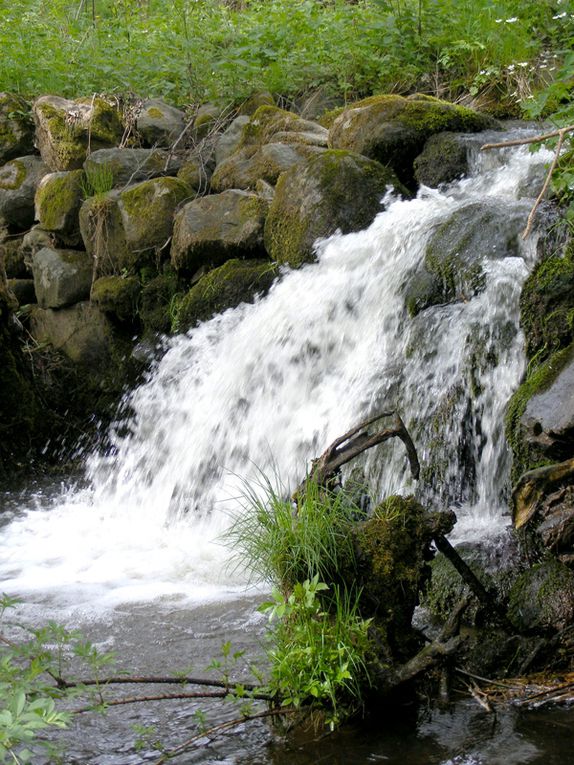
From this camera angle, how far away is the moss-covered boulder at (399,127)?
305 inches

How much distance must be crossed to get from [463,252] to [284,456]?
5.75 feet

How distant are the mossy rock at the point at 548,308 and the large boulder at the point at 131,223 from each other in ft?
14.1

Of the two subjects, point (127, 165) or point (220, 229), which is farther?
point (127, 165)

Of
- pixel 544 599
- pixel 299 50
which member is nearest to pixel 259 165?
pixel 299 50

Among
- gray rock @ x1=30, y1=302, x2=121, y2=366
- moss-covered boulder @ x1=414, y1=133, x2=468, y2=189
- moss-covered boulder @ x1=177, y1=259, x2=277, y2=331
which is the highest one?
moss-covered boulder @ x1=414, y1=133, x2=468, y2=189

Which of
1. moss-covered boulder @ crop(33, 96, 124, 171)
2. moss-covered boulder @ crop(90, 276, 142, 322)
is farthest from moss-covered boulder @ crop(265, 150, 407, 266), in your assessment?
moss-covered boulder @ crop(33, 96, 124, 171)

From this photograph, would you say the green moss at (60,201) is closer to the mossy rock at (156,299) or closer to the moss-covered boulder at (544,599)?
the mossy rock at (156,299)

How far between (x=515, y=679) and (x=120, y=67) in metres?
9.15

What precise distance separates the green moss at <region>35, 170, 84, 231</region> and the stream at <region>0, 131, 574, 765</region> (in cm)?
202

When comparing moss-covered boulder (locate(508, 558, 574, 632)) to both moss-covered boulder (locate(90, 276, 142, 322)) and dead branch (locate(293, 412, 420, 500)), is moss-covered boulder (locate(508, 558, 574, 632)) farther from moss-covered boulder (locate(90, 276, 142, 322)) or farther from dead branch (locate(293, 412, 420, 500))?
moss-covered boulder (locate(90, 276, 142, 322))

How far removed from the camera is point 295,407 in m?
6.20

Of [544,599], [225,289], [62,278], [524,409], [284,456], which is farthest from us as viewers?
[62,278]

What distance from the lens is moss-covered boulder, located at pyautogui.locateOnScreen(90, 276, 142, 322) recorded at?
26.7 ft

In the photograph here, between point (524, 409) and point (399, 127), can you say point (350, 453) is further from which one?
point (399, 127)
